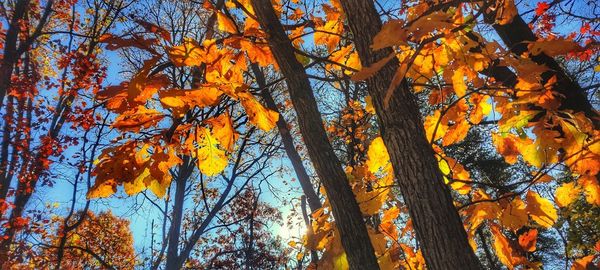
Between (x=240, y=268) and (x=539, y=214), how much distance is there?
16.5 metres

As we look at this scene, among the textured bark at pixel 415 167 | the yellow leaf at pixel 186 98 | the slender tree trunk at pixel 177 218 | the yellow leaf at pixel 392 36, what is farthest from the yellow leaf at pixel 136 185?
the slender tree trunk at pixel 177 218

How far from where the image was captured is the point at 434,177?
1.25 meters

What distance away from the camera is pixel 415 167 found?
1274 millimetres

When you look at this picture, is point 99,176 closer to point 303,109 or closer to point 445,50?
point 303,109


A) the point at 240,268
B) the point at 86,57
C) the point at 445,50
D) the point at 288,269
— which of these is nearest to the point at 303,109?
the point at 445,50

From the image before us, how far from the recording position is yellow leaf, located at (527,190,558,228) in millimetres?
1605

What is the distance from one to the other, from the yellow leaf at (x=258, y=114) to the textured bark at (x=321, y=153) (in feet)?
1.20

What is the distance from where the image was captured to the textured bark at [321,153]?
171 centimetres

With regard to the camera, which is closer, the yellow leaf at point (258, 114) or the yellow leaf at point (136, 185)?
the yellow leaf at point (258, 114)

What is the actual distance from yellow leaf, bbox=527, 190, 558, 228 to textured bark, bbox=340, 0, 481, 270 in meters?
0.67

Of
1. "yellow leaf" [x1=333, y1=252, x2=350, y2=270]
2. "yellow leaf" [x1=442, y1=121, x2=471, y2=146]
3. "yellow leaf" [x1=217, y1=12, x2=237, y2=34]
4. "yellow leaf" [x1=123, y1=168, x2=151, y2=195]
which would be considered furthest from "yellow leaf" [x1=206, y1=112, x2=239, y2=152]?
"yellow leaf" [x1=442, y1=121, x2=471, y2=146]

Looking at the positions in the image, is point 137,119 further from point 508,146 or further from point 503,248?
point 503,248

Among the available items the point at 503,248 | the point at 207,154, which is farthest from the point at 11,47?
the point at 503,248

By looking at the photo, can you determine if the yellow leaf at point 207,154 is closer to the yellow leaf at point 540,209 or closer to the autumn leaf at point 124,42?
the autumn leaf at point 124,42
